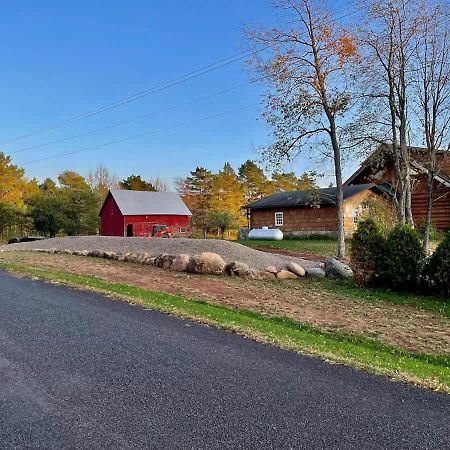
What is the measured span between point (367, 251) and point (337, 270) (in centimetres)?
147

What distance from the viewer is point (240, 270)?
12109 millimetres

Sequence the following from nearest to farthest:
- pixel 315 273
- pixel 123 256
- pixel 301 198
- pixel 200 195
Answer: pixel 315 273, pixel 123 256, pixel 301 198, pixel 200 195

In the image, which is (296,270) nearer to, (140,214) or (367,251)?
(367,251)

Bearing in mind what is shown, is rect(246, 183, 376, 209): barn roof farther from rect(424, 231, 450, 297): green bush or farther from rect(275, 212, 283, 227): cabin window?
rect(424, 231, 450, 297): green bush

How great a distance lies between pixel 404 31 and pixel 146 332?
14.5m

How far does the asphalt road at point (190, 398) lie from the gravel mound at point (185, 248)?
8045 millimetres

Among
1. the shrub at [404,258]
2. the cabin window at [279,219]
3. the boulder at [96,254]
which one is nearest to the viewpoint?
the shrub at [404,258]

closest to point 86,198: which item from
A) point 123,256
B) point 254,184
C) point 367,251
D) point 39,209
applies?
point 39,209

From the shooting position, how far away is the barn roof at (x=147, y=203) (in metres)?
37.4

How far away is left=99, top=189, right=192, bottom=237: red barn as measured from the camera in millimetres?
37156

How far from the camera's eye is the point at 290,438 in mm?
2812

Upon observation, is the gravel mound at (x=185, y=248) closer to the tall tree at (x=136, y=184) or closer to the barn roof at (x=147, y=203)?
the barn roof at (x=147, y=203)

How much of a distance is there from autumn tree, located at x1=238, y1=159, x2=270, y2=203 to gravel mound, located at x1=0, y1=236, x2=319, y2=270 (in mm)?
34065

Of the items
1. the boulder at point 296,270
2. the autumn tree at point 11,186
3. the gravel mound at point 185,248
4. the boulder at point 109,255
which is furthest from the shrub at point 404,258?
the autumn tree at point 11,186
